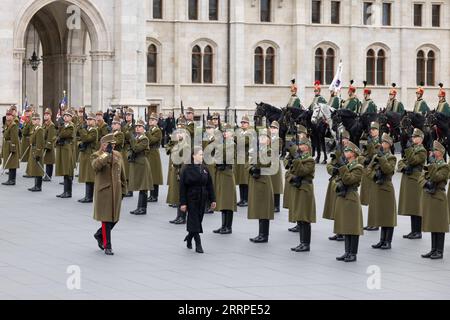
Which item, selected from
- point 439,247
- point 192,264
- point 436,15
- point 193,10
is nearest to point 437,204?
point 439,247

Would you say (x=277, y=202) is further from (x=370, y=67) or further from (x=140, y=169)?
(x=370, y=67)

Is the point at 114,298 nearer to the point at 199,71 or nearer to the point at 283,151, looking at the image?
the point at 283,151

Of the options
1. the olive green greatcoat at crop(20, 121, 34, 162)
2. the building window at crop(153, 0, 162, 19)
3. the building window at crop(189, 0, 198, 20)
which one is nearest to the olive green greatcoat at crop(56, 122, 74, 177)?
the olive green greatcoat at crop(20, 121, 34, 162)

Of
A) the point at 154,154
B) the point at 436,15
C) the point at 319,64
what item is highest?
the point at 436,15

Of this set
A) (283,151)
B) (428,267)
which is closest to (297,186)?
(428,267)

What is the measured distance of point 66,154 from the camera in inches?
968

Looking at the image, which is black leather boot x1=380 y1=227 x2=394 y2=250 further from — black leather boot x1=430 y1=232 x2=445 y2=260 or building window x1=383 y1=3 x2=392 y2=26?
building window x1=383 y1=3 x2=392 y2=26

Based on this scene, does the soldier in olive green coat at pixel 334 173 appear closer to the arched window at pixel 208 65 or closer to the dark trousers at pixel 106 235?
the dark trousers at pixel 106 235

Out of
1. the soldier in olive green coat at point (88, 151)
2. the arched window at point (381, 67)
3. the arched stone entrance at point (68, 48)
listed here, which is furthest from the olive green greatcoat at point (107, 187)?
the arched window at point (381, 67)

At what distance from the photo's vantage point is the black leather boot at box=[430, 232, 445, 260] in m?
16.5

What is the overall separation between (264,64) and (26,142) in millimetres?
31586

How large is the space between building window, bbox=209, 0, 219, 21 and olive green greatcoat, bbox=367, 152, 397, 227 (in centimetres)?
4005

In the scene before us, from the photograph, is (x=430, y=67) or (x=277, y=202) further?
(x=430, y=67)

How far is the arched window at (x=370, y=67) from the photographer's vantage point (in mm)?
60656
